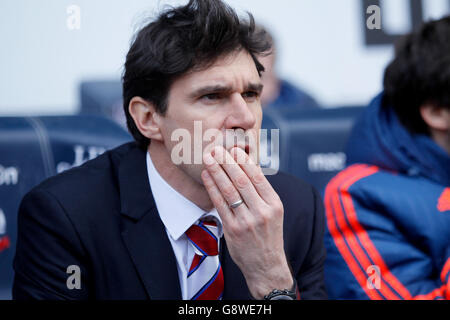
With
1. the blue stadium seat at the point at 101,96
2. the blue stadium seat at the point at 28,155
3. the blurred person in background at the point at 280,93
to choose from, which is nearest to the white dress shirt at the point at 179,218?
the blue stadium seat at the point at 28,155

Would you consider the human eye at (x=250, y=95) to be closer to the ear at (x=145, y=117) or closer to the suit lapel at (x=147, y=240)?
the ear at (x=145, y=117)

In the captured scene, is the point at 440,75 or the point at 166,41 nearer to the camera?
the point at 166,41

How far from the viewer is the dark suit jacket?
60.2 inches

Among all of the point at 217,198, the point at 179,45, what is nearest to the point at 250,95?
the point at 179,45

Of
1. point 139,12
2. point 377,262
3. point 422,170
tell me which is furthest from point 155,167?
point 422,170

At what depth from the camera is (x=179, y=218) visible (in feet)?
5.33

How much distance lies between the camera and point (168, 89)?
1660 mm

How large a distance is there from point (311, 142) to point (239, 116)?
41.5 inches

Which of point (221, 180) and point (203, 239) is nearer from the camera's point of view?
point (221, 180)

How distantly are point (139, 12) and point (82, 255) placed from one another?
861 millimetres

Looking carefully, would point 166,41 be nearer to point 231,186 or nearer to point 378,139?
point 231,186

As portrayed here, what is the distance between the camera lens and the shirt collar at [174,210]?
1.61 metres

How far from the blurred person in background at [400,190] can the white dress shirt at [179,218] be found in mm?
458

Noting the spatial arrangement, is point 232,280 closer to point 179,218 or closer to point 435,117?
point 179,218
